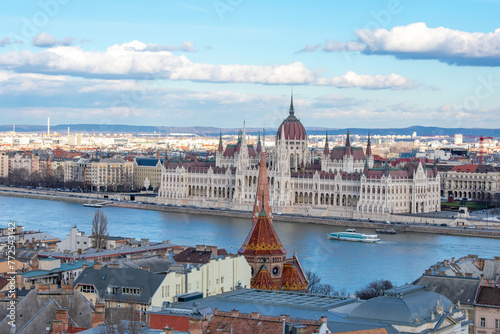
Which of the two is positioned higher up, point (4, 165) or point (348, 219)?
point (4, 165)

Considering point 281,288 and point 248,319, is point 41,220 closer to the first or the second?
point 281,288

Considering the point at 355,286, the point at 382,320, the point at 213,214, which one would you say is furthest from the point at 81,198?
the point at 382,320

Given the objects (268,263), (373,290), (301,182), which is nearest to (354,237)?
(301,182)

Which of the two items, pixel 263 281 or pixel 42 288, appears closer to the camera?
pixel 42 288

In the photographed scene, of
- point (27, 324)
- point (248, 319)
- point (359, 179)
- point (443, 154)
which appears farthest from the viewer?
point (443, 154)

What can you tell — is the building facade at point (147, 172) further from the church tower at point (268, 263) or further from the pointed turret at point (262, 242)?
the church tower at point (268, 263)

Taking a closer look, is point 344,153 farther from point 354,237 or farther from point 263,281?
point 263,281

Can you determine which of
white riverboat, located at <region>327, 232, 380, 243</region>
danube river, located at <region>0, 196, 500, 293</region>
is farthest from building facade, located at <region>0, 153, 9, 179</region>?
white riverboat, located at <region>327, 232, 380, 243</region>
